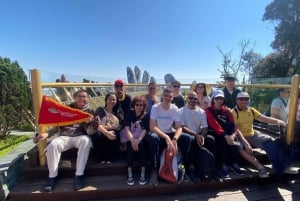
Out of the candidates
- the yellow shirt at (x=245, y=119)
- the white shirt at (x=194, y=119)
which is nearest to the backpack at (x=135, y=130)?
the white shirt at (x=194, y=119)

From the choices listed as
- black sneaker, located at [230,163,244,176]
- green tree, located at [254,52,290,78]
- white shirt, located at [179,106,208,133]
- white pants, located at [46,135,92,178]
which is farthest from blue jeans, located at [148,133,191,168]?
green tree, located at [254,52,290,78]

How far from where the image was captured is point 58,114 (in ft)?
9.09

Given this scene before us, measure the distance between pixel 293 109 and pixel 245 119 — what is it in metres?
0.62

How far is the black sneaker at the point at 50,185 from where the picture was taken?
8.12 feet

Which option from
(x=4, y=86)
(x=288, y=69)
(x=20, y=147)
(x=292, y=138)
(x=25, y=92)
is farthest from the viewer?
(x=288, y=69)

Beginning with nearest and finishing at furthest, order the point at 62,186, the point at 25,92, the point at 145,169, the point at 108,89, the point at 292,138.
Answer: the point at 62,186
the point at 145,169
the point at 292,138
the point at 108,89
the point at 25,92

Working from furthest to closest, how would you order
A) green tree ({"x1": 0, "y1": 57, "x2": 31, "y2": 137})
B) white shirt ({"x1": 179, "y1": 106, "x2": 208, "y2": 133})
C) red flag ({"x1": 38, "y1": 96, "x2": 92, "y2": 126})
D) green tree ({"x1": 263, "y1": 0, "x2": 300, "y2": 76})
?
green tree ({"x1": 263, "y1": 0, "x2": 300, "y2": 76}), green tree ({"x1": 0, "y1": 57, "x2": 31, "y2": 137}), white shirt ({"x1": 179, "y1": 106, "x2": 208, "y2": 133}), red flag ({"x1": 38, "y1": 96, "x2": 92, "y2": 126})

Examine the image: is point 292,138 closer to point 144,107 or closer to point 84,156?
point 144,107

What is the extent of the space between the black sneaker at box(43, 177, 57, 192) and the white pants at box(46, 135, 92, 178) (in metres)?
0.04

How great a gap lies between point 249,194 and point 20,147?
10.5ft

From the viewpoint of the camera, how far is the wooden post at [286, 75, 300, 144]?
3.03m

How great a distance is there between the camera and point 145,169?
286cm

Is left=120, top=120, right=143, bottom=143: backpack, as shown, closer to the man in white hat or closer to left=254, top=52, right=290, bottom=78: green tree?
the man in white hat

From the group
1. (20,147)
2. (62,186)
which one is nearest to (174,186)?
(62,186)
